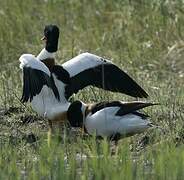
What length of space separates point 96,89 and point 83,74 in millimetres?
845

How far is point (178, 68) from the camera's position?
9930 millimetres

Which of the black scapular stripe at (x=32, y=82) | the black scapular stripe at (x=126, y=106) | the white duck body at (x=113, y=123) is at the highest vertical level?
the black scapular stripe at (x=32, y=82)

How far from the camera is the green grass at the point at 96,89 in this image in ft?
16.5

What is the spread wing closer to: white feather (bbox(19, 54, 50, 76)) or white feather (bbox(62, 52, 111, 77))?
white feather (bbox(62, 52, 111, 77))

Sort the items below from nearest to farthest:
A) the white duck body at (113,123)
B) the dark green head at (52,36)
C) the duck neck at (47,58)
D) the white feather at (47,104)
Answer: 1. the white duck body at (113,123)
2. the white feather at (47,104)
3. the duck neck at (47,58)
4. the dark green head at (52,36)

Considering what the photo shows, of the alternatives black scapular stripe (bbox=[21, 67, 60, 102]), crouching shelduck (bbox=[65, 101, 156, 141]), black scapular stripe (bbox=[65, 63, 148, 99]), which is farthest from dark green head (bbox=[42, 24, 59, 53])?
crouching shelduck (bbox=[65, 101, 156, 141])

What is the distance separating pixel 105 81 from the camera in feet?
25.8

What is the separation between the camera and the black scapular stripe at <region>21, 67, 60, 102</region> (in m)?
7.05

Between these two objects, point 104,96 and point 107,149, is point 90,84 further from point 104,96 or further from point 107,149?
point 107,149

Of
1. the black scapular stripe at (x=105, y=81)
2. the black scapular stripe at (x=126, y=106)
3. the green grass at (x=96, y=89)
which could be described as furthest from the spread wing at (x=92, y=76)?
the black scapular stripe at (x=126, y=106)

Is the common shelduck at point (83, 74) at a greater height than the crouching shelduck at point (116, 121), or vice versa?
the common shelduck at point (83, 74)

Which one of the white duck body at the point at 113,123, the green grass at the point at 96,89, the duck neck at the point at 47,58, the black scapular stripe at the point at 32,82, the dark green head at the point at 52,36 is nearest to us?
the green grass at the point at 96,89

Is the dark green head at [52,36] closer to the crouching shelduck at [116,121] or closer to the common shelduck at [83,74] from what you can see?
the common shelduck at [83,74]

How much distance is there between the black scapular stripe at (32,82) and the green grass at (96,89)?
0.27 meters
